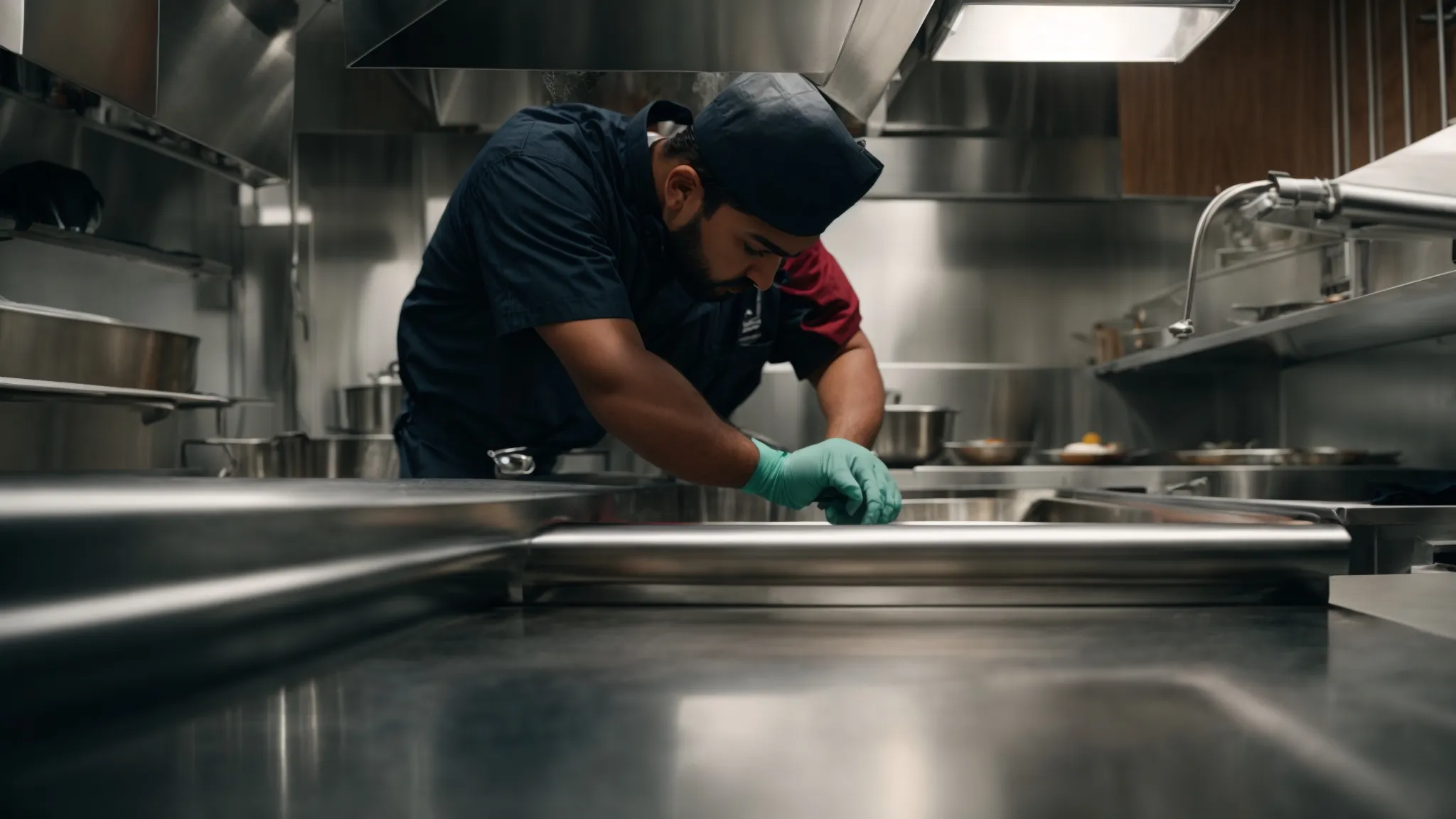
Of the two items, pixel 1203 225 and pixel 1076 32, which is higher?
pixel 1076 32

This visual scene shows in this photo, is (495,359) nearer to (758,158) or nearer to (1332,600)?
(758,158)

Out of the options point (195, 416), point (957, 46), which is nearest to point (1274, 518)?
point (957, 46)

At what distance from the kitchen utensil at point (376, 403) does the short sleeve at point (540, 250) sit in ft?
4.85

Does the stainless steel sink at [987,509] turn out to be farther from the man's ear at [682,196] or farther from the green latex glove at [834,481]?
the man's ear at [682,196]

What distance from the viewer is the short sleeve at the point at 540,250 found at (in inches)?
45.6

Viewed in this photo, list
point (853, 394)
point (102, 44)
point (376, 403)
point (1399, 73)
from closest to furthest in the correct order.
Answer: point (853, 394) → point (102, 44) → point (376, 403) → point (1399, 73)

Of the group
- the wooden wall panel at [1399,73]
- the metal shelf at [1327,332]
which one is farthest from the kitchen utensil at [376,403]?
the wooden wall panel at [1399,73]

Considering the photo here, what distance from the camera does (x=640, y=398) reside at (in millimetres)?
1150

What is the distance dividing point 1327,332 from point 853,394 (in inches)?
43.9

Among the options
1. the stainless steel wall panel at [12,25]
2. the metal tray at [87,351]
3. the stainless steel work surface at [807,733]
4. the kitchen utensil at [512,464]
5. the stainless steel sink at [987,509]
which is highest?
the stainless steel wall panel at [12,25]

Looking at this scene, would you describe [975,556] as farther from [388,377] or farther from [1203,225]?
[388,377]

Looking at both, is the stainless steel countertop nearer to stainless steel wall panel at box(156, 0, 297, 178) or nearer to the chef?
the chef

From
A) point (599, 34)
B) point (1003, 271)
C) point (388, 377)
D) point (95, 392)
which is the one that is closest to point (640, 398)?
point (599, 34)

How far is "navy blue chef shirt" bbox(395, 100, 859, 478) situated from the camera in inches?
46.6
